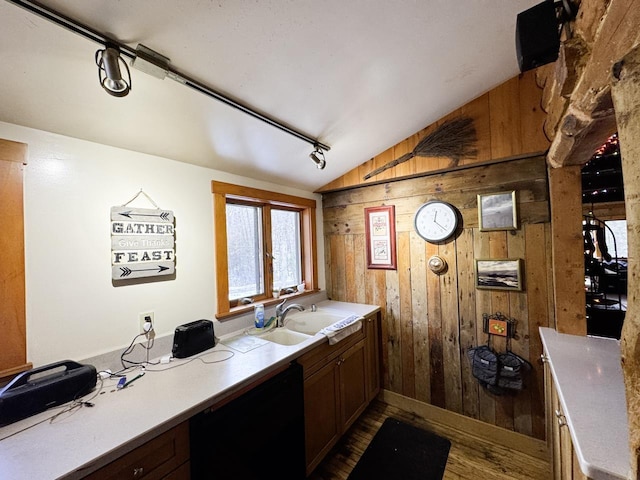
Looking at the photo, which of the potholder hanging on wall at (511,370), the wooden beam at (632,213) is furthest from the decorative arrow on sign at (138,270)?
the potholder hanging on wall at (511,370)

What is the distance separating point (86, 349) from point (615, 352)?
103 inches

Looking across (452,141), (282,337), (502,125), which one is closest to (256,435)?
(282,337)

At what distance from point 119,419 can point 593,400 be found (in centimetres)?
172

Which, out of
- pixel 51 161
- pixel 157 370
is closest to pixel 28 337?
pixel 157 370

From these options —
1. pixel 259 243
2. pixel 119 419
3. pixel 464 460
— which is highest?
pixel 259 243

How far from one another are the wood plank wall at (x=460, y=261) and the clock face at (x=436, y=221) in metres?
0.07

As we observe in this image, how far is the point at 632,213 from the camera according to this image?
0.52 meters

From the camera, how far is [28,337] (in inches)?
43.3

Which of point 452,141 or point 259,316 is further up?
point 452,141

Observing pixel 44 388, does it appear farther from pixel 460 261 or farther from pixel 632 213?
pixel 460 261

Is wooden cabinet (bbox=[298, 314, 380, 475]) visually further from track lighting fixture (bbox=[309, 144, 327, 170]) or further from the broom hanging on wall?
the broom hanging on wall

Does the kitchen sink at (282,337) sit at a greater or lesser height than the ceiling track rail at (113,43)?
lesser

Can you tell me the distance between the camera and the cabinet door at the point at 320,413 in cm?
155

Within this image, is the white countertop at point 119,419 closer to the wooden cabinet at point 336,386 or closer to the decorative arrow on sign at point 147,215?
the wooden cabinet at point 336,386
